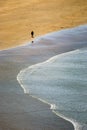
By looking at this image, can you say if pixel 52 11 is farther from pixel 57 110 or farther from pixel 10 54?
pixel 57 110

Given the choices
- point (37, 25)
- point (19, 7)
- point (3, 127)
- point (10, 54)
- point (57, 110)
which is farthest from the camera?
point (19, 7)

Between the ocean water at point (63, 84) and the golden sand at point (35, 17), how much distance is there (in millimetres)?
5270

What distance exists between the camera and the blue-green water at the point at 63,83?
18.4 feet

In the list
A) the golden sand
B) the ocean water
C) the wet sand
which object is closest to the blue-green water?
the ocean water

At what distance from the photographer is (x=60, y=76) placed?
7.33 m

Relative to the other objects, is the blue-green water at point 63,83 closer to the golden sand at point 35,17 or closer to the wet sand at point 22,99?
the wet sand at point 22,99

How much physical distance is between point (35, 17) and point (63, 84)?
484 inches

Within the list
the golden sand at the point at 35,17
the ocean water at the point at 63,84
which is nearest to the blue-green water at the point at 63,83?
the ocean water at the point at 63,84

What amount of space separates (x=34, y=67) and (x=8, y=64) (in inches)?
27.4

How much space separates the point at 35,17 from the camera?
61.3 ft

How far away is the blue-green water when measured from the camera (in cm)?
561

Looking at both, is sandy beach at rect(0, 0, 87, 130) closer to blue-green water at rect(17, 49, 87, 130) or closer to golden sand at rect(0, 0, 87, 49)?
golden sand at rect(0, 0, 87, 49)

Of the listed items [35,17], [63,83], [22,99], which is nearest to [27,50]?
[63,83]

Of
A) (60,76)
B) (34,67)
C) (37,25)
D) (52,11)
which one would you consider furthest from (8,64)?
(52,11)
